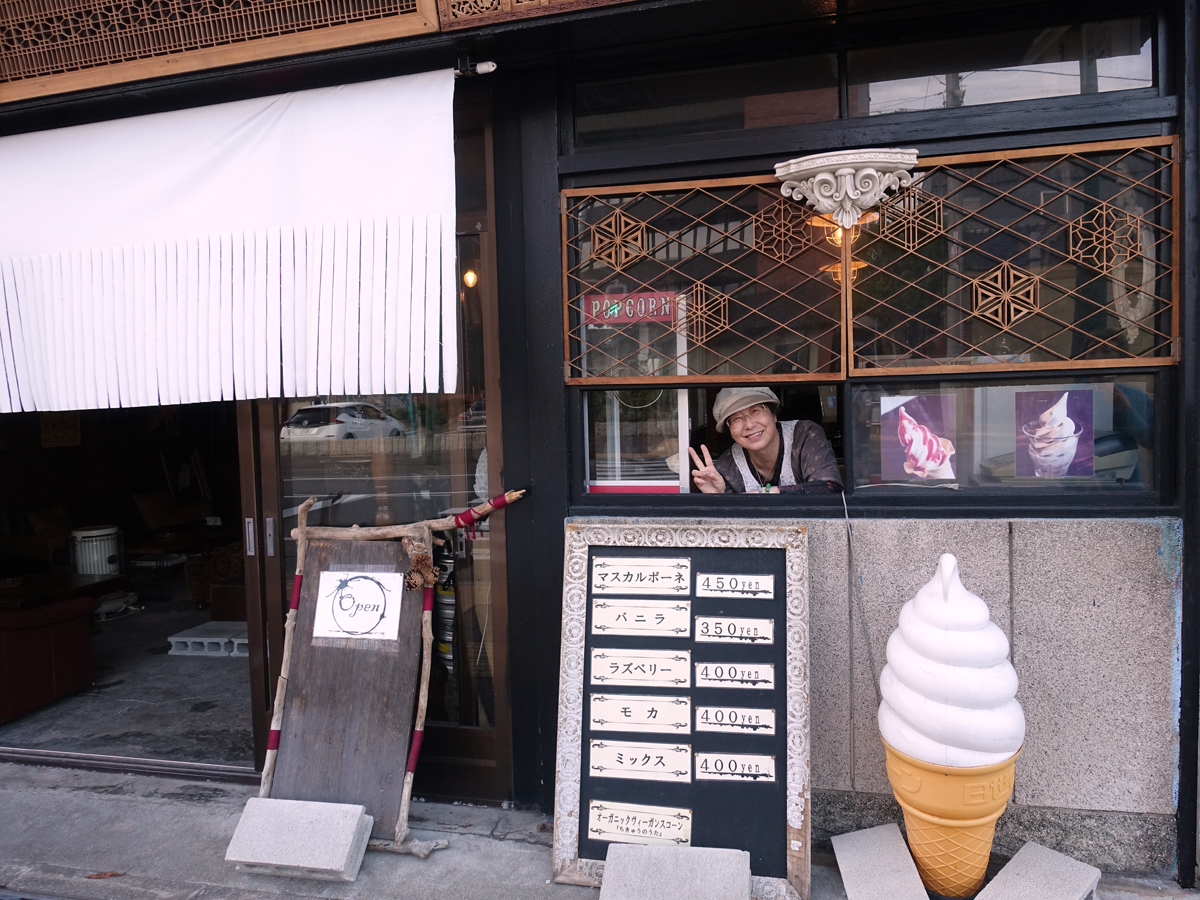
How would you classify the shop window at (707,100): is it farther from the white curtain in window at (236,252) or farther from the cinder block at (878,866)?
the cinder block at (878,866)

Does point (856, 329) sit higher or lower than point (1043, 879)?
higher

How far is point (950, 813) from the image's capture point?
2.73 meters

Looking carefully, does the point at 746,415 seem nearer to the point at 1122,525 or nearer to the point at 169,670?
the point at 1122,525

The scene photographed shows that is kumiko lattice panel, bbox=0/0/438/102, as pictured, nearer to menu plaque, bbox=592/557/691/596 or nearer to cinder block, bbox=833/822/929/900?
menu plaque, bbox=592/557/691/596

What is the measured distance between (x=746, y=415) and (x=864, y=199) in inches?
44.3

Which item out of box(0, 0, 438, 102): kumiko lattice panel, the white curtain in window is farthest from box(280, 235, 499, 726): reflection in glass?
box(0, 0, 438, 102): kumiko lattice panel

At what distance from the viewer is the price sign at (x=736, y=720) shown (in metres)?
3.00

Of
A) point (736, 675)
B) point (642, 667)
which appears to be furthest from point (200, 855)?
point (736, 675)

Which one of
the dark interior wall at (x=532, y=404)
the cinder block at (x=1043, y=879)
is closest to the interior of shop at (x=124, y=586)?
the dark interior wall at (x=532, y=404)

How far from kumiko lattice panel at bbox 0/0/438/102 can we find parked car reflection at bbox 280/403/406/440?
69.7 inches

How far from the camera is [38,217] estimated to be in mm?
3830

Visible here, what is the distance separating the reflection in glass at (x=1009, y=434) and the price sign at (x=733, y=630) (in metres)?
0.88

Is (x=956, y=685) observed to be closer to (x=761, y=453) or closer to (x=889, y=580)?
(x=889, y=580)

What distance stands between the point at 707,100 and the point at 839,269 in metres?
1.05
